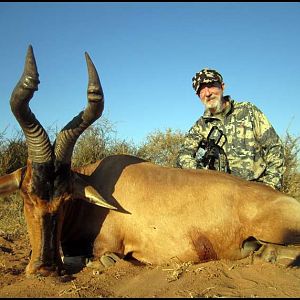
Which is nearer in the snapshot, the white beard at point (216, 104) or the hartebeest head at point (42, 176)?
the hartebeest head at point (42, 176)

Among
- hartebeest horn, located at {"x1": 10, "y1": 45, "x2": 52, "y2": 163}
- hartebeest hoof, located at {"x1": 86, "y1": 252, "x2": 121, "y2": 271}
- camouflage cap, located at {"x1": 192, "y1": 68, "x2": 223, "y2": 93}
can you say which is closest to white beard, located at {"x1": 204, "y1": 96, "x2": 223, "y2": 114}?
camouflage cap, located at {"x1": 192, "y1": 68, "x2": 223, "y2": 93}

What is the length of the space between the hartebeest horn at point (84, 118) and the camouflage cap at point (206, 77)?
125 inches

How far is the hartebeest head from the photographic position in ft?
14.5

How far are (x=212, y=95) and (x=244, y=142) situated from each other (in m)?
0.99

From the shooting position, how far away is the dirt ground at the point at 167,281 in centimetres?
374

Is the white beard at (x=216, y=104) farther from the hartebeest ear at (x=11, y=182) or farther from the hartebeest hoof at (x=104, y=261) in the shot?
the hartebeest ear at (x=11, y=182)

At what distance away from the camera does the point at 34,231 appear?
4.60 metres

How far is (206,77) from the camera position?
760 cm

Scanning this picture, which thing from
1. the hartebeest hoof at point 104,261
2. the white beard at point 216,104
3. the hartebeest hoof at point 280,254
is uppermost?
the white beard at point 216,104

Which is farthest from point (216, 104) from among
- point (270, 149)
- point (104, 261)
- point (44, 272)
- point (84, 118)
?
point (44, 272)

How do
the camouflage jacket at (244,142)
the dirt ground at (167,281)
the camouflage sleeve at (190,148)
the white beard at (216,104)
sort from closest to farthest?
the dirt ground at (167,281) < the camouflage jacket at (244,142) < the camouflage sleeve at (190,148) < the white beard at (216,104)

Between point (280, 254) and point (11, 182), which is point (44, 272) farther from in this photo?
point (280, 254)

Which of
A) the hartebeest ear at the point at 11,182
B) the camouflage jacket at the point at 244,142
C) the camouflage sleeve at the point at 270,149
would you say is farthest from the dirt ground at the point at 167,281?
the camouflage jacket at the point at 244,142

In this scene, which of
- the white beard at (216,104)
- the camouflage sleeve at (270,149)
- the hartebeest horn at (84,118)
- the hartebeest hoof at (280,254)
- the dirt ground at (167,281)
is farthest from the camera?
the white beard at (216,104)
